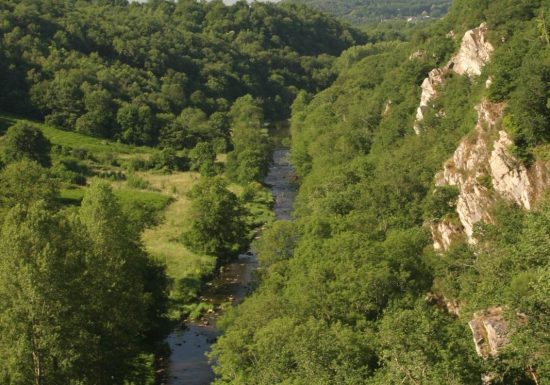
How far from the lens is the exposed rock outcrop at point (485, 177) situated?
53.8 metres

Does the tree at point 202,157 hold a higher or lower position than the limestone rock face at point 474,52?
lower

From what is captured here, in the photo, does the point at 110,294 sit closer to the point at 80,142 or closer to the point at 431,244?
the point at 431,244

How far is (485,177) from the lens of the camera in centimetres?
5869

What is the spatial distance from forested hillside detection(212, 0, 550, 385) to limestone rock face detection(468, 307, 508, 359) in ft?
0.34

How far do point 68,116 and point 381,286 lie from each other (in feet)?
422

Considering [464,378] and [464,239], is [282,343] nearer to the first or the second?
[464,378]

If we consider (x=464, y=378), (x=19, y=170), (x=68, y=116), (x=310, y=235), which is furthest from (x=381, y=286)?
(x=68, y=116)

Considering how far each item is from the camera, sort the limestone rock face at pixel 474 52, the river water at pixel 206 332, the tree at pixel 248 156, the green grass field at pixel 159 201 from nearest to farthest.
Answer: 1. the river water at pixel 206 332
2. the green grass field at pixel 159 201
3. the limestone rock face at pixel 474 52
4. the tree at pixel 248 156

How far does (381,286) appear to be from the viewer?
48.5 meters

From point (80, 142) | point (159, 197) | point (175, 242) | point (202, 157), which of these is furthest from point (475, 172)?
point (80, 142)

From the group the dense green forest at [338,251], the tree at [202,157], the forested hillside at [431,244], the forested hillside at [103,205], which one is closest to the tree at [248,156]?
the forested hillside at [103,205]

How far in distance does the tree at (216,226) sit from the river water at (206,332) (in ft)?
8.45

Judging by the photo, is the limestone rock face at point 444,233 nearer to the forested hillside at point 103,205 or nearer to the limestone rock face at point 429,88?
the forested hillside at point 103,205

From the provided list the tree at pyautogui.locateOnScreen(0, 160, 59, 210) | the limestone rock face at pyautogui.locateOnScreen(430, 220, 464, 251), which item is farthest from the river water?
the tree at pyautogui.locateOnScreen(0, 160, 59, 210)
